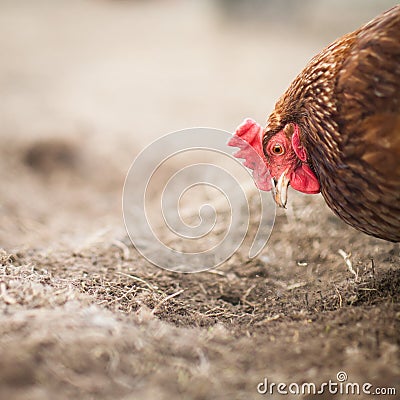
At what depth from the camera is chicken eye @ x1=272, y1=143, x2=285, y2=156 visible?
7.37 ft

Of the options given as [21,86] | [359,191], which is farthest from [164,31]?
[359,191]

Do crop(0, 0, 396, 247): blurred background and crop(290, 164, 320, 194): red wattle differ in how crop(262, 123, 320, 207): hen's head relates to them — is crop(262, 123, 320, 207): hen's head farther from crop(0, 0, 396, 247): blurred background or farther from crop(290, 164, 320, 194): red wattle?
crop(0, 0, 396, 247): blurred background

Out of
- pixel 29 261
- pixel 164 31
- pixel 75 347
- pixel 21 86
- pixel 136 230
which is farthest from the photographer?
pixel 164 31

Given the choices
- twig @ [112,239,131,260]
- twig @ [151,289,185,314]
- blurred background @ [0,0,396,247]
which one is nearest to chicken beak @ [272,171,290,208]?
twig @ [151,289,185,314]

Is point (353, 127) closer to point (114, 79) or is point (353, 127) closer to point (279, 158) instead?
point (279, 158)

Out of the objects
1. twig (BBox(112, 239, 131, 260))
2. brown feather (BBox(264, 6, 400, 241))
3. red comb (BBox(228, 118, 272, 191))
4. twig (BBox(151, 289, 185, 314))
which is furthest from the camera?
twig (BBox(112, 239, 131, 260))

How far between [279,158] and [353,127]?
1.64ft

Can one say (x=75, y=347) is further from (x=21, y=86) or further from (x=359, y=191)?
(x=21, y=86)

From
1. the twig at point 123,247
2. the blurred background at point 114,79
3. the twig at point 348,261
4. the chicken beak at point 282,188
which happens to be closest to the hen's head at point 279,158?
the chicken beak at point 282,188

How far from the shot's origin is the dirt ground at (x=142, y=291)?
5.13 feet

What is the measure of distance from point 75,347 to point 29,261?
1098 millimetres

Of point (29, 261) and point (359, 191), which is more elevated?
point (359, 191)

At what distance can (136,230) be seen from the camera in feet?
10.4

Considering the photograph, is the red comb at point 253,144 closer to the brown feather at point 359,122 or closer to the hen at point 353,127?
the hen at point 353,127
